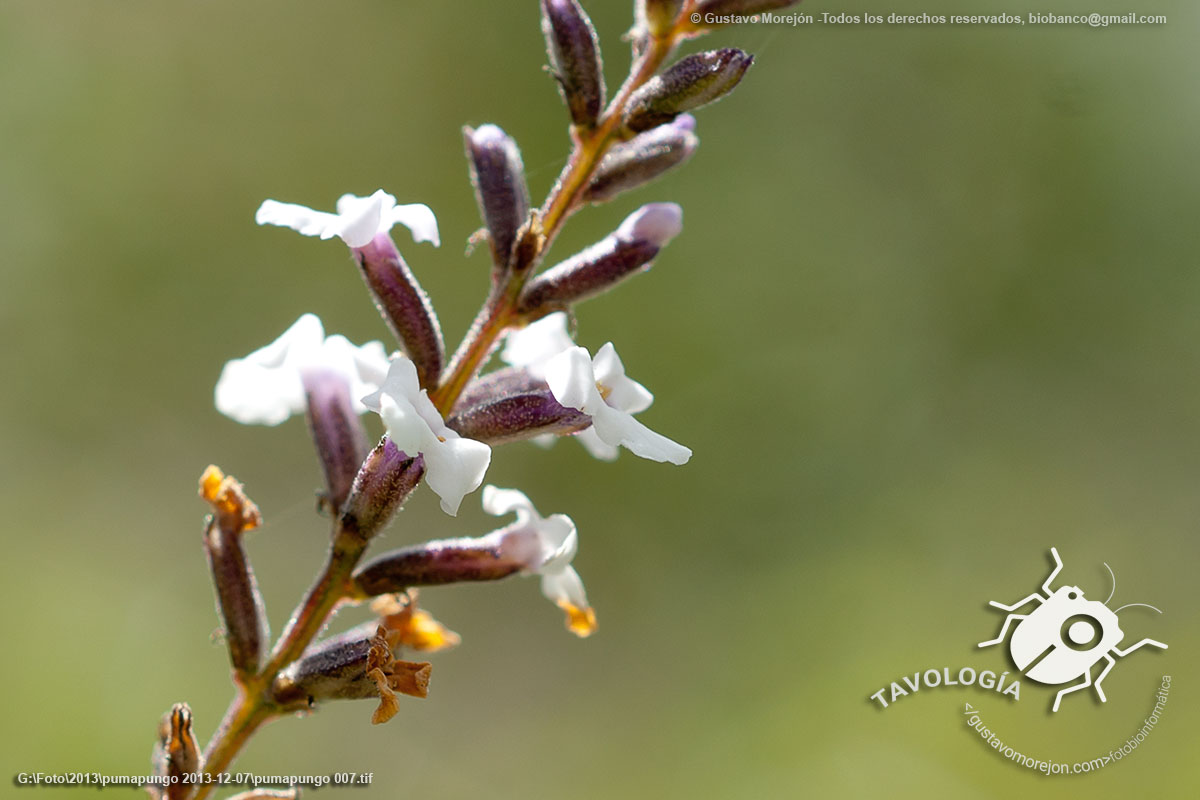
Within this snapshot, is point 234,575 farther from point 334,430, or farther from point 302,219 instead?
point 302,219

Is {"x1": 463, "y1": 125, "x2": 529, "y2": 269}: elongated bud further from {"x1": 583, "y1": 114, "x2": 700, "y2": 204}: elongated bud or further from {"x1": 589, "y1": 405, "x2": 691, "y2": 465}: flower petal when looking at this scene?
{"x1": 589, "y1": 405, "x2": 691, "y2": 465}: flower petal

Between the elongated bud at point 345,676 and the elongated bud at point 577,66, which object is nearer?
the elongated bud at point 345,676

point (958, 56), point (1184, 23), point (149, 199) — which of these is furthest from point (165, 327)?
point (1184, 23)

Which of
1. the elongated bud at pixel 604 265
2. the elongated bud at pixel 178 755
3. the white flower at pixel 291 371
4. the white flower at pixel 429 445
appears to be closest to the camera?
the white flower at pixel 429 445

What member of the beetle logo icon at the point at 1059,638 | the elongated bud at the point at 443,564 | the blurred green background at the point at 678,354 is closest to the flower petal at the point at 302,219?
the elongated bud at the point at 443,564

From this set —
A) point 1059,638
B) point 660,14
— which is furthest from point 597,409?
point 1059,638

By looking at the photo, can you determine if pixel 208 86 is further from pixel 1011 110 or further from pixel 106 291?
pixel 1011 110

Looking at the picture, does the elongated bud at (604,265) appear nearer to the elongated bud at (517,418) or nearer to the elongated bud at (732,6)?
the elongated bud at (517,418)
